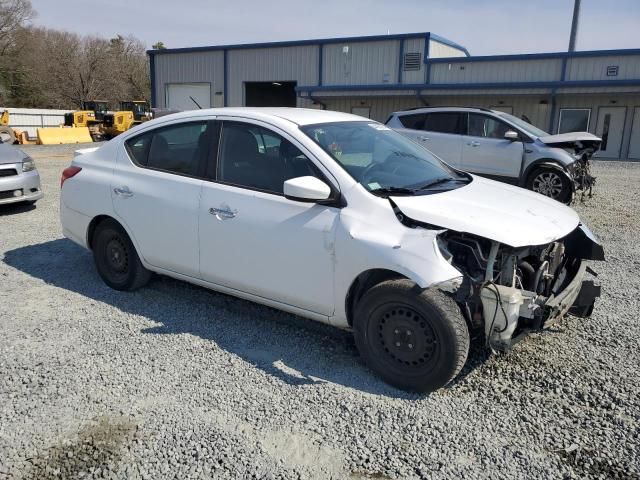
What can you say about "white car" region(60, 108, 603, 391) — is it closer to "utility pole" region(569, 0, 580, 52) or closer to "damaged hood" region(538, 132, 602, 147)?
"damaged hood" region(538, 132, 602, 147)

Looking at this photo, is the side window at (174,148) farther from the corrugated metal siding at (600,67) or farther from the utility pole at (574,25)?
the utility pole at (574,25)

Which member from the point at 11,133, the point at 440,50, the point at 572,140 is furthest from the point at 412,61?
the point at 11,133

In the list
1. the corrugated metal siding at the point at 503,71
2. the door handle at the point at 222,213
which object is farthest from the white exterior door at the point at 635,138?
the door handle at the point at 222,213

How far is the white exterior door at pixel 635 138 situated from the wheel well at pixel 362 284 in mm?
23649

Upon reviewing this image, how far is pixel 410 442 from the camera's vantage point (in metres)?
3.01

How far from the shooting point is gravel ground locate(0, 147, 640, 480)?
9.34 feet

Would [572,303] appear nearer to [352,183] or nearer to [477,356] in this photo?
[477,356]

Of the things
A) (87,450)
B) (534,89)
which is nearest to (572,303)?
(87,450)

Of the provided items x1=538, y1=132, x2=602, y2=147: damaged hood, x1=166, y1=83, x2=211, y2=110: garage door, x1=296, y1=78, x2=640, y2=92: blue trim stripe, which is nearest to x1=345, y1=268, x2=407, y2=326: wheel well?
x1=538, y1=132, x2=602, y2=147: damaged hood

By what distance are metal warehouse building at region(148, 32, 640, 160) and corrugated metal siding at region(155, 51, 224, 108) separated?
0.20 feet

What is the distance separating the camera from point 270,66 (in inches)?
1238

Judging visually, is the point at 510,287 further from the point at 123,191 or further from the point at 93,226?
the point at 93,226

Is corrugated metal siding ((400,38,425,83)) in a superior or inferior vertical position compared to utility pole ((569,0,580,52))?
inferior

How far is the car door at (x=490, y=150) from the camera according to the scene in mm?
10711
